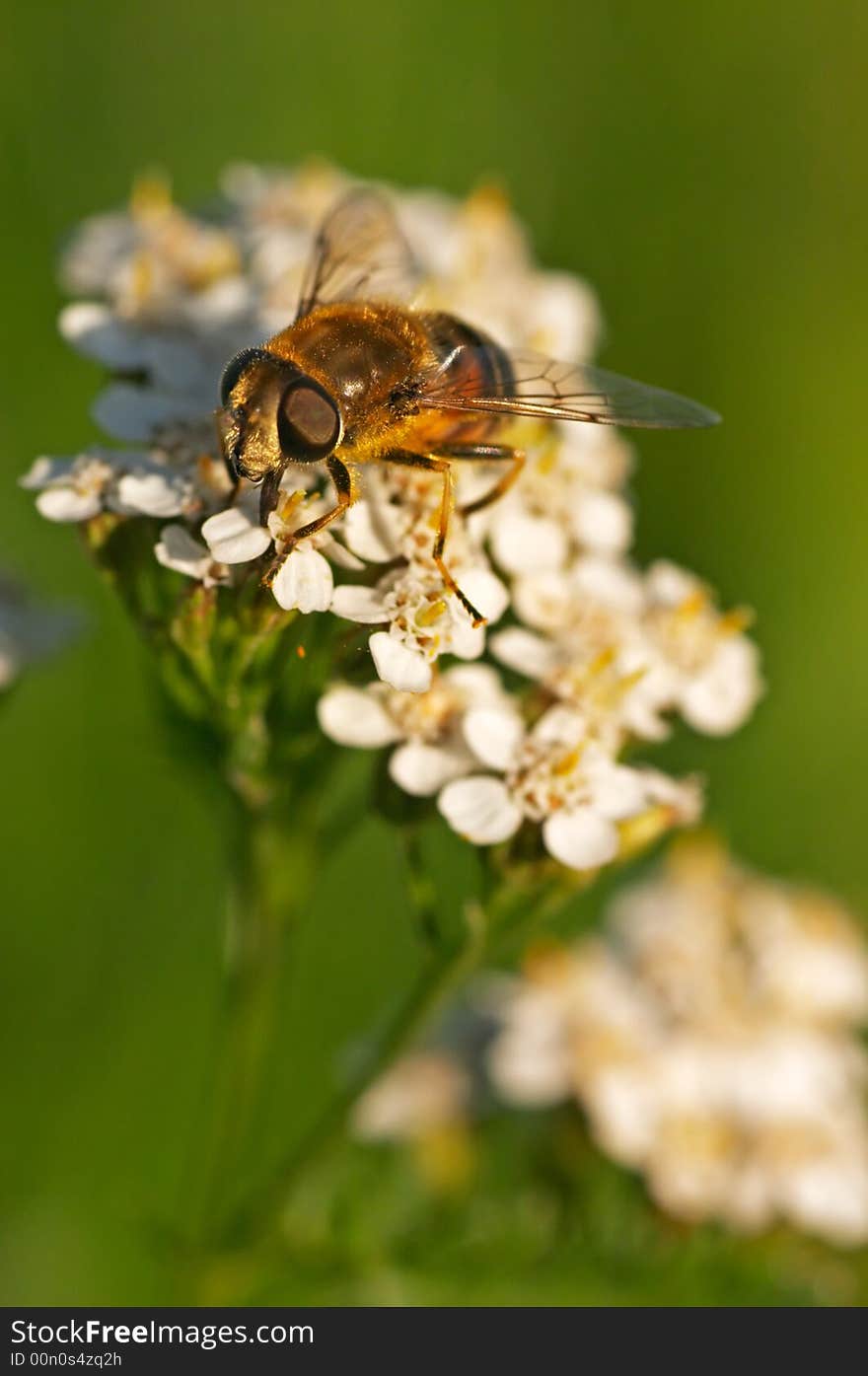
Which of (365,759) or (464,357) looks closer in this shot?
(464,357)

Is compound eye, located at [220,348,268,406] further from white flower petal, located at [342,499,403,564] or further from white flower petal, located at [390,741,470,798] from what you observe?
white flower petal, located at [390,741,470,798]

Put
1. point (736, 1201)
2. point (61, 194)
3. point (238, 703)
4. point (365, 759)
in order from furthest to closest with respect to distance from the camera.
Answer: point (61, 194) → point (365, 759) → point (736, 1201) → point (238, 703)

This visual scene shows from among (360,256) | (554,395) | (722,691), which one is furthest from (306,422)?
(722,691)

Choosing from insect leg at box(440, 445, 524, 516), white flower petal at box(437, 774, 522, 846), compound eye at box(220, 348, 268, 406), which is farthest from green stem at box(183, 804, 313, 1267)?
compound eye at box(220, 348, 268, 406)

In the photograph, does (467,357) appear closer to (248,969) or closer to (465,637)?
(465,637)

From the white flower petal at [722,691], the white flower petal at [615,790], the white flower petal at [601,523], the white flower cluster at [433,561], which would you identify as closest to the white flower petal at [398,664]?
the white flower cluster at [433,561]
